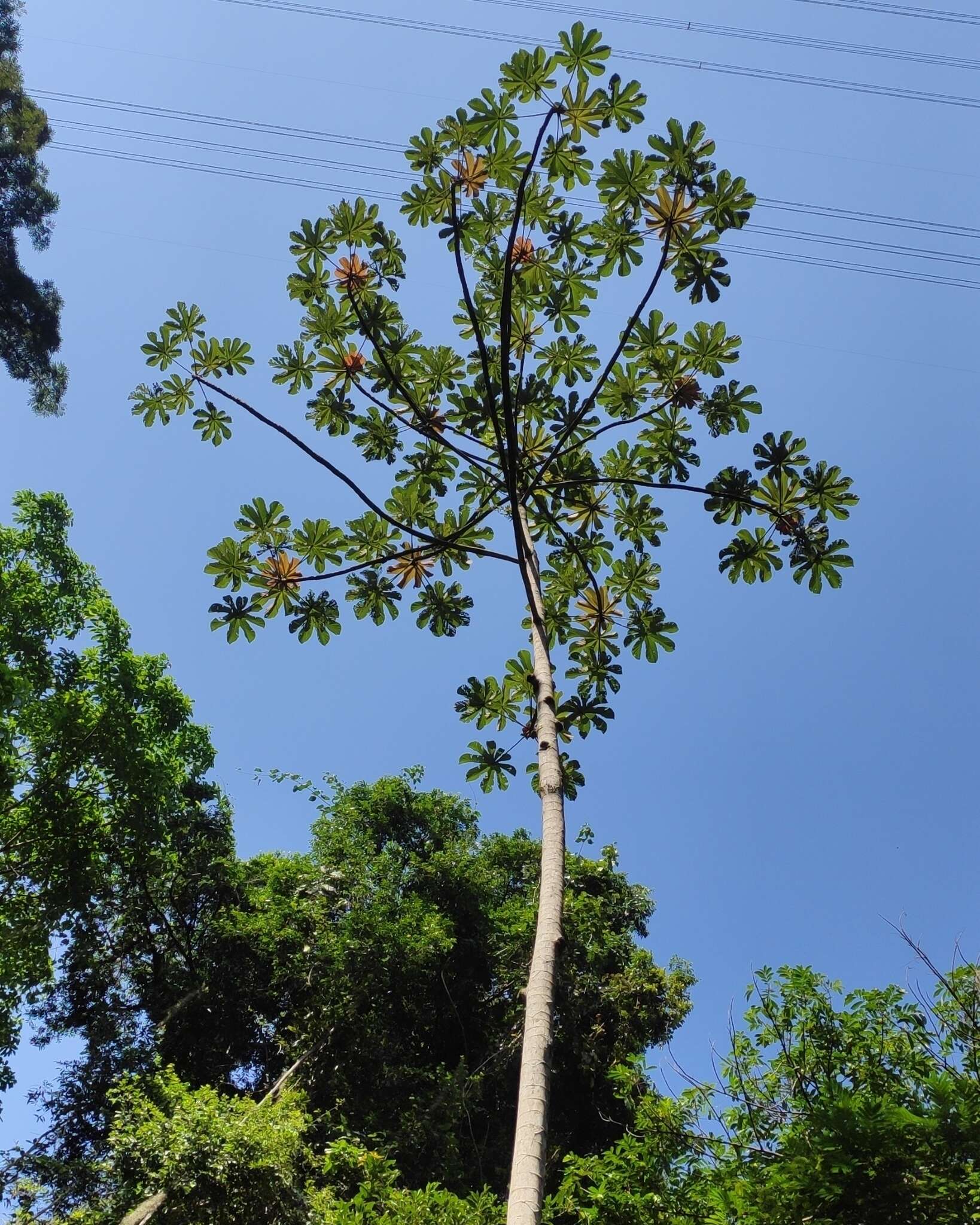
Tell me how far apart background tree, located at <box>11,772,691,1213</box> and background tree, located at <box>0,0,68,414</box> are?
8842 mm

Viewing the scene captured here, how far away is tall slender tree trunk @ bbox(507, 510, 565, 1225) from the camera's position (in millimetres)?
2027

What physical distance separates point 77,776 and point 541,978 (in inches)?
442

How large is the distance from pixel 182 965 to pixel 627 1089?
10.7m

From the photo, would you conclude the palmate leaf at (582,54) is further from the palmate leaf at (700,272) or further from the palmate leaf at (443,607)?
the palmate leaf at (443,607)

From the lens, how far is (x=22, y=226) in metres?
13.0

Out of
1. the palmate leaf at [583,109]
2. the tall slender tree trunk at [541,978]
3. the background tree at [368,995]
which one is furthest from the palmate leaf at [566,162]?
the background tree at [368,995]

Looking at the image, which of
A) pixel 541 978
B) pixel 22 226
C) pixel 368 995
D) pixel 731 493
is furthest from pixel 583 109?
pixel 22 226

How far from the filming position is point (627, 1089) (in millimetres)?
5051

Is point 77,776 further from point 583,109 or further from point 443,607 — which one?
point 583,109

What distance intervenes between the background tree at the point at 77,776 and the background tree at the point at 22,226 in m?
2.32

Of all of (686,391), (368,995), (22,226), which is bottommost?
(368,995)

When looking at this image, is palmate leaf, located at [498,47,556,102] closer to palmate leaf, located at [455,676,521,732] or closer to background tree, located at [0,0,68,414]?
palmate leaf, located at [455,676,521,732]

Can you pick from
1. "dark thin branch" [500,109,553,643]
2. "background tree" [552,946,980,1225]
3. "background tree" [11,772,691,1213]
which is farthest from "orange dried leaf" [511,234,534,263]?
"background tree" [11,772,691,1213]

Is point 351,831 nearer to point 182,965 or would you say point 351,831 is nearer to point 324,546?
point 182,965
